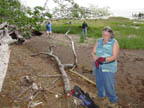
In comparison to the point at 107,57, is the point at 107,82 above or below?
below

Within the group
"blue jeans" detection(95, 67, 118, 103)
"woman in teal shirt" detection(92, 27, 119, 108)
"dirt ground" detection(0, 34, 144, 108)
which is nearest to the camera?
"woman in teal shirt" detection(92, 27, 119, 108)

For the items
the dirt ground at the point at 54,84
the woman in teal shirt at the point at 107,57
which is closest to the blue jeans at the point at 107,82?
the woman in teal shirt at the point at 107,57

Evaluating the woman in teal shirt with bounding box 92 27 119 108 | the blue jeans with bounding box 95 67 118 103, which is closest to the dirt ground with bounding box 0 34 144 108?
the blue jeans with bounding box 95 67 118 103

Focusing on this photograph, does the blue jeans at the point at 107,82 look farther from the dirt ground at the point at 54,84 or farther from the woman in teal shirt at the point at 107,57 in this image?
the dirt ground at the point at 54,84

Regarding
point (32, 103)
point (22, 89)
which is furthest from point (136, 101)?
point (22, 89)

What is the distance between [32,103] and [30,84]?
2.37 ft

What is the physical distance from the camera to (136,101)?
149 inches

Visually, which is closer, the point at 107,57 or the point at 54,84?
the point at 107,57

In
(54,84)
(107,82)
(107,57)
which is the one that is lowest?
(54,84)

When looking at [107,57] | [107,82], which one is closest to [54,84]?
[107,82]

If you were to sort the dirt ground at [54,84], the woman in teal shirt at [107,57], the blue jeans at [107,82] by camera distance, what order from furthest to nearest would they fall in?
the dirt ground at [54,84] < the blue jeans at [107,82] < the woman in teal shirt at [107,57]

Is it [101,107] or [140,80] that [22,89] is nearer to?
[101,107]

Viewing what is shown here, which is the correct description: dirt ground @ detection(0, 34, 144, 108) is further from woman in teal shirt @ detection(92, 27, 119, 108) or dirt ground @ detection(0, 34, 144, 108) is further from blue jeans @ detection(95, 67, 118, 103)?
woman in teal shirt @ detection(92, 27, 119, 108)

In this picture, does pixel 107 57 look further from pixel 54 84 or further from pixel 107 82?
pixel 54 84
